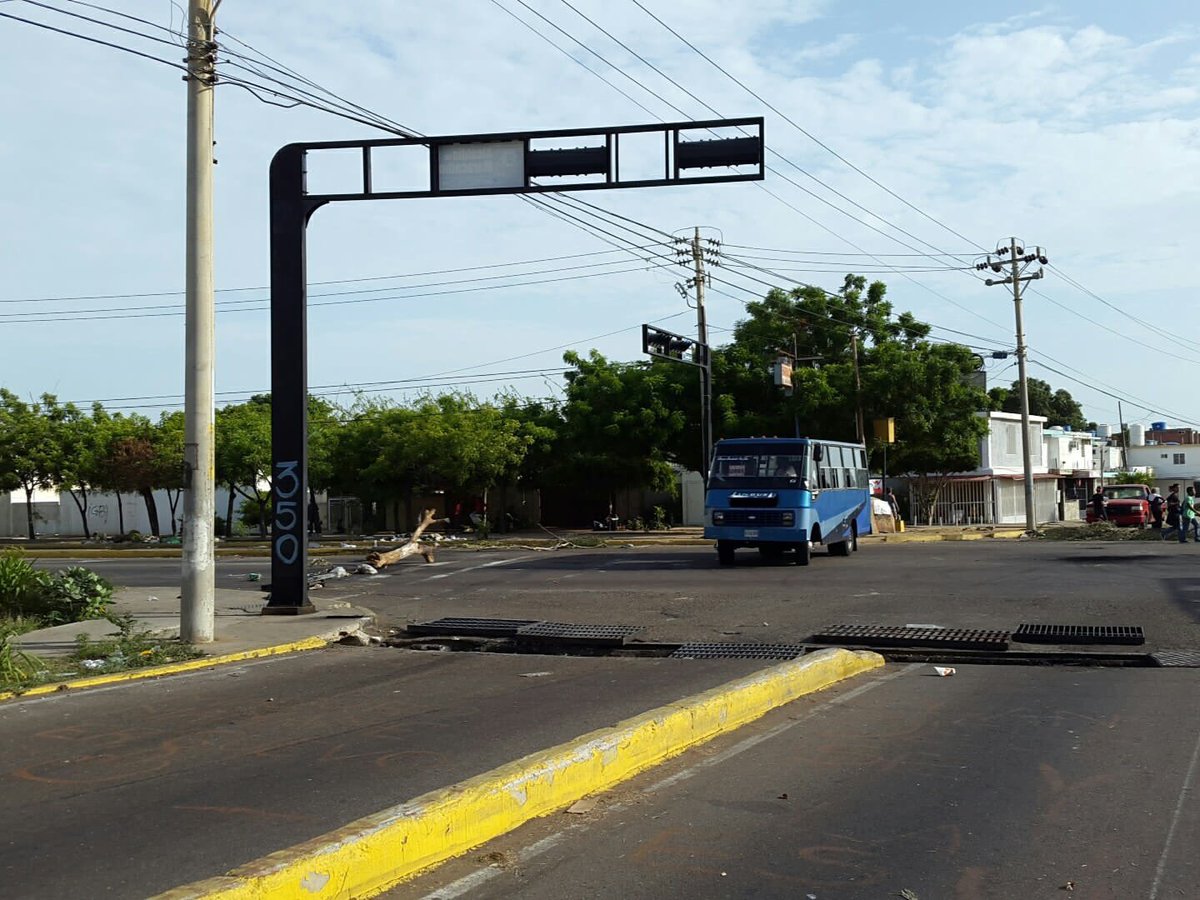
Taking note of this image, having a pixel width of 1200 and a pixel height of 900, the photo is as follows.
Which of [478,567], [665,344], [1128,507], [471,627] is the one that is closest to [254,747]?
[471,627]

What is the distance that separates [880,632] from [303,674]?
257 inches

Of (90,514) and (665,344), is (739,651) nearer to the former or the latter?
(665,344)

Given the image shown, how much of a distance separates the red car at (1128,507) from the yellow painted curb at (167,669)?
40.5 meters

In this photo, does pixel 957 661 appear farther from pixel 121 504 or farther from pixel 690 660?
pixel 121 504

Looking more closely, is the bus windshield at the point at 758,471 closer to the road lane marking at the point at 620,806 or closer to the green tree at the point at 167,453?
the road lane marking at the point at 620,806

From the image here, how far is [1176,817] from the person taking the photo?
610cm

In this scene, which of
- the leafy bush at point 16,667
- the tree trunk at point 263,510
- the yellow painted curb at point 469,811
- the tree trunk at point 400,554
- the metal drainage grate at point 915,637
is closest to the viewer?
the yellow painted curb at point 469,811

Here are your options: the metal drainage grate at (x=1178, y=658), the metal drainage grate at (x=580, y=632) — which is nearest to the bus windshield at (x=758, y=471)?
the metal drainage grate at (x=580, y=632)

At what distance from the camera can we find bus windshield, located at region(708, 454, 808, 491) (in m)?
25.0

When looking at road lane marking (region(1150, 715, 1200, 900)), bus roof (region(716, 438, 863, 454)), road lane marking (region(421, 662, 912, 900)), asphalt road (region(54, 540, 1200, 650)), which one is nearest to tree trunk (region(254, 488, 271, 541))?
asphalt road (region(54, 540, 1200, 650))

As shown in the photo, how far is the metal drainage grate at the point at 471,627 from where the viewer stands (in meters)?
14.3

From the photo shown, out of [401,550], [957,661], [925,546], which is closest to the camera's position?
[957,661]

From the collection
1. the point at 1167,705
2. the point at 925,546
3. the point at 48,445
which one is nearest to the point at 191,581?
the point at 1167,705

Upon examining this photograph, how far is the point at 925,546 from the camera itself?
32.0 metres
